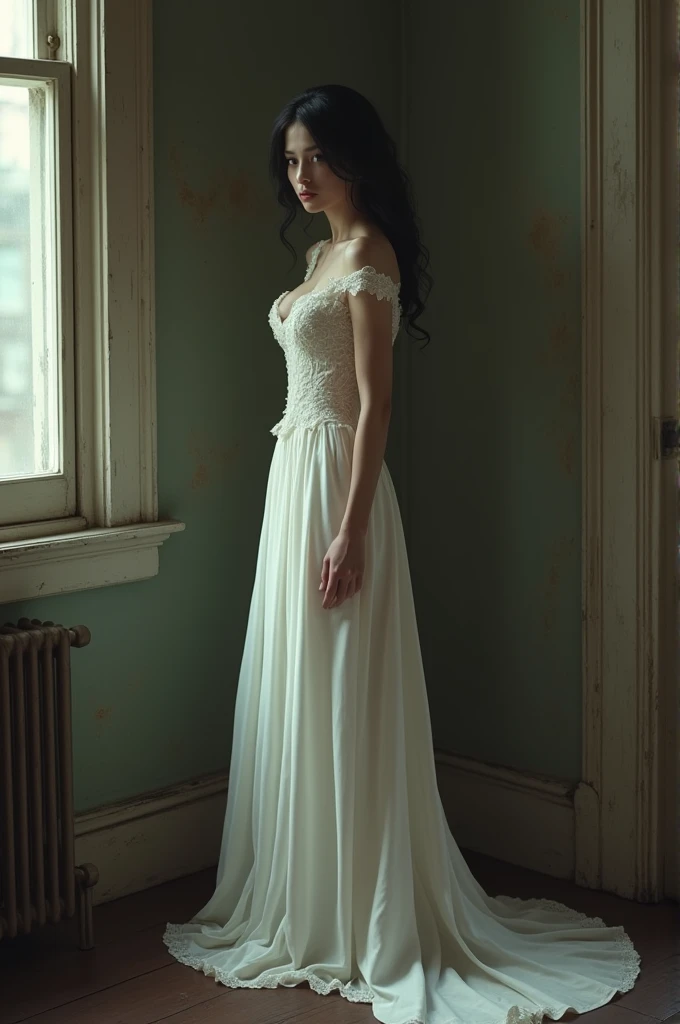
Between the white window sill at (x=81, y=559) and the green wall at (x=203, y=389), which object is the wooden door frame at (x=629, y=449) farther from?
the white window sill at (x=81, y=559)

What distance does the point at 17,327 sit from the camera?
107 inches

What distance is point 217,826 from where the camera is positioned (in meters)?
3.12

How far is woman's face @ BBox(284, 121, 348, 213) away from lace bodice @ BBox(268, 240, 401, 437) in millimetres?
184

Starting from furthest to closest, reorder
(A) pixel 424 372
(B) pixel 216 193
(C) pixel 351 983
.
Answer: (A) pixel 424 372
(B) pixel 216 193
(C) pixel 351 983

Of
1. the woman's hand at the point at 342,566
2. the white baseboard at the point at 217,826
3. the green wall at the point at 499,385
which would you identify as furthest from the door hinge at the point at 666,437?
the white baseboard at the point at 217,826

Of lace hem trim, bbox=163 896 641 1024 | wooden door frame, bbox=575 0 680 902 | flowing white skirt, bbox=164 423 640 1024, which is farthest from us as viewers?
wooden door frame, bbox=575 0 680 902

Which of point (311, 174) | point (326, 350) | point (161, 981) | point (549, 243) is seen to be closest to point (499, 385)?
point (549, 243)

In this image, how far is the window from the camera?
8.77ft

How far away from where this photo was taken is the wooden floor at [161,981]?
7.77 ft

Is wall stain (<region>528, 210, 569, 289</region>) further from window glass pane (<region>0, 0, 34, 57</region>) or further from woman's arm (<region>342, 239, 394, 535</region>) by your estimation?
window glass pane (<region>0, 0, 34, 57</region>)

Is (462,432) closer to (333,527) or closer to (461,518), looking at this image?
(461,518)

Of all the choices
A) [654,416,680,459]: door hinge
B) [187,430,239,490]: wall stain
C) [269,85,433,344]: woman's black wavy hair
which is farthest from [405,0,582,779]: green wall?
[187,430,239,490]: wall stain

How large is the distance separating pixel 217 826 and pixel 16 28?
193cm

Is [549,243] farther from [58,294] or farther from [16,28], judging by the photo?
[16,28]
